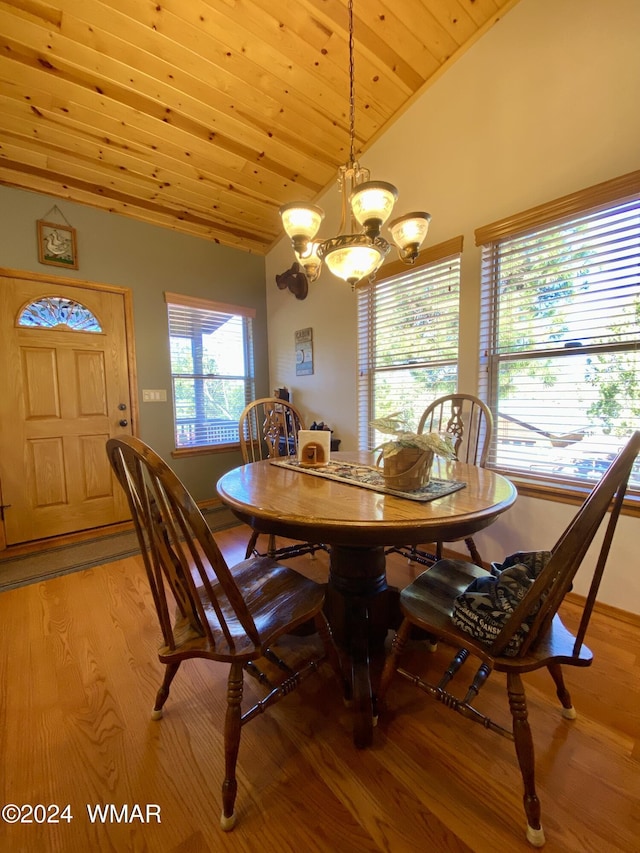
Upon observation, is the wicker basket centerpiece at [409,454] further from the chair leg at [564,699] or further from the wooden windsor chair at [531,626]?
the chair leg at [564,699]

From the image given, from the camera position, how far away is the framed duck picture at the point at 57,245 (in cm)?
255

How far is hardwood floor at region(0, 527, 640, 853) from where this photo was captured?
0.88 meters

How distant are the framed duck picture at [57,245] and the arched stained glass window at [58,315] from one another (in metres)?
0.26

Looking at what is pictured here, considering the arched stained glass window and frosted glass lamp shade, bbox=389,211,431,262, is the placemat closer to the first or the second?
frosted glass lamp shade, bbox=389,211,431,262

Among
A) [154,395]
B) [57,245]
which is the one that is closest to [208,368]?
[154,395]

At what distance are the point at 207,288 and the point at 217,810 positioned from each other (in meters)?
3.49

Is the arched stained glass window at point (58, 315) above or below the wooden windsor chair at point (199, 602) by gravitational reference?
above

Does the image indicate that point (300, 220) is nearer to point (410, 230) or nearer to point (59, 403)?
point (410, 230)

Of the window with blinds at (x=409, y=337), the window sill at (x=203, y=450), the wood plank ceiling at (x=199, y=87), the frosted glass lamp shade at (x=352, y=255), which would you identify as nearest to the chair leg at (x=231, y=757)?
the frosted glass lamp shade at (x=352, y=255)

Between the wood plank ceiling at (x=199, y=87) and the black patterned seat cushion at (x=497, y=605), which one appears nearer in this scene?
the black patterned seat cushion at (x=497, y=605)

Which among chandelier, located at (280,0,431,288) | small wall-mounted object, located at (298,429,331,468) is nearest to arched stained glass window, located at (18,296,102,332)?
chandelier, located at (280,0,431,288)

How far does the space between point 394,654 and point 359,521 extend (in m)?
0.51

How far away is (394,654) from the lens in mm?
1106

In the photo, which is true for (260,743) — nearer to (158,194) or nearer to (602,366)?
(602,366)
